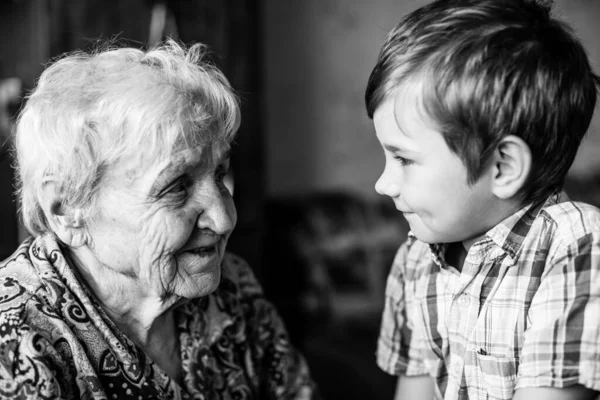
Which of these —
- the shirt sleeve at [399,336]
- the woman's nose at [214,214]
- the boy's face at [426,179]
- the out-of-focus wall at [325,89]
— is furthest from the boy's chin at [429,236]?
the out-of-focus wall at [325,89]

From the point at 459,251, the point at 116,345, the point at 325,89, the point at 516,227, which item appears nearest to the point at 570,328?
the point at 516,227

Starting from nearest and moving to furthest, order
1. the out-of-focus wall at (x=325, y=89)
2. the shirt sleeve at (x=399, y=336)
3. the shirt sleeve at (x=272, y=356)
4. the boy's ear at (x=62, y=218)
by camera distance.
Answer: the boy's ear at (x=62, y=218)
the shirt sleeve at (x=399, y=336)
the shirt sleeve at (x=272, y=356)
the out-of-focus wall at (x=325, y=89)

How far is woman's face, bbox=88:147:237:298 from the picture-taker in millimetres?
1276

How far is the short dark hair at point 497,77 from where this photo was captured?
112cm

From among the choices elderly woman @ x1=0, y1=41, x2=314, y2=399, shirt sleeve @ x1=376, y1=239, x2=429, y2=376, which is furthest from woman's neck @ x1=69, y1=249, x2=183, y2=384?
shirt sleeve @ x1=376, y1=239, x2=429, y2=376

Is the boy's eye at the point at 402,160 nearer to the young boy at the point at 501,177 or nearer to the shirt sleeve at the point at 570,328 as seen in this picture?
the young boy at the point at 501,177

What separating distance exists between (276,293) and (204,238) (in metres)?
2.69

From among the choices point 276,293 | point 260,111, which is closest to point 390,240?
point 276,293

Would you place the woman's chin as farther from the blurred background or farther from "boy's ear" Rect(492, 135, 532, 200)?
the blurred background

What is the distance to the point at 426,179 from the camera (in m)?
1.18

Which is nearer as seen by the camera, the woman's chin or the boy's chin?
the boy's chin

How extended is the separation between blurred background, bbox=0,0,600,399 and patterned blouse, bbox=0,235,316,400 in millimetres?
1104

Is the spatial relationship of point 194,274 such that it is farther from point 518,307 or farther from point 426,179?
point 518,307

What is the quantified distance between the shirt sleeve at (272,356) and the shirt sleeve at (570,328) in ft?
2.06
